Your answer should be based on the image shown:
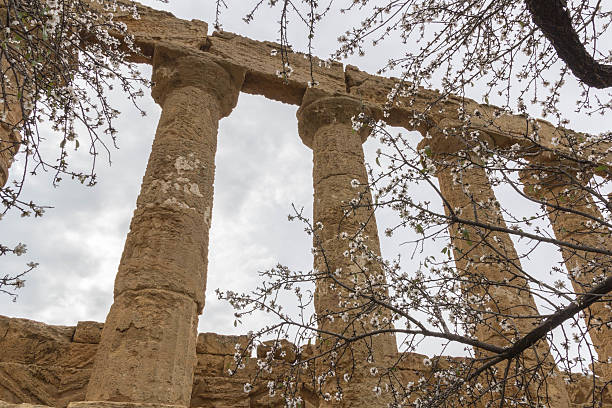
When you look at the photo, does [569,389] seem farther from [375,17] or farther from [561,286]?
[375,17]

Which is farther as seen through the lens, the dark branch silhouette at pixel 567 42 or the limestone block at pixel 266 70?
the limestone block at pixel 266 70

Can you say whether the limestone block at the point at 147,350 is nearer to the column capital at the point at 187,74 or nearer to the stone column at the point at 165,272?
the stone column at the point at 165,272

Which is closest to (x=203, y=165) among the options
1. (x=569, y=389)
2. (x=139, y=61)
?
(x=139, y=61)

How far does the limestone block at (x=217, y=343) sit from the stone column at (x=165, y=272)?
1292 mm

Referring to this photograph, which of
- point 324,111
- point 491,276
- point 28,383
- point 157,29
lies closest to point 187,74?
point 157,29

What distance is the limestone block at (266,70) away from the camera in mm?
7738

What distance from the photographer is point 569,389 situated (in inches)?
280

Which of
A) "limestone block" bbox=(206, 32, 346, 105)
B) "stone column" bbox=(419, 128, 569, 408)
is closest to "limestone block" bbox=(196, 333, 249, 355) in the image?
"stone column" bbox=(419, 128, 569, 408)

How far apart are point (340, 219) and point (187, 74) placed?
321 centimetres

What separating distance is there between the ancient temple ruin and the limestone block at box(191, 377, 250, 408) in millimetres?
12

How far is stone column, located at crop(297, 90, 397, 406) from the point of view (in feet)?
15.3

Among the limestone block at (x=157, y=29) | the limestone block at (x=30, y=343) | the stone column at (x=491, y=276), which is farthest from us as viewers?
the limestone block at (x=157, y=29)

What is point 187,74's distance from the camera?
678 centimetres

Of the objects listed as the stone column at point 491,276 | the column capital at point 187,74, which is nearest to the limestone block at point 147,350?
the stone column at point 491,276
